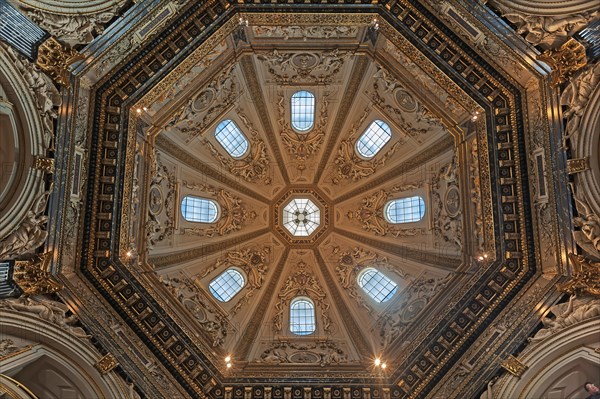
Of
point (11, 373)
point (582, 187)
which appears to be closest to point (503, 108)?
point (582, 187)

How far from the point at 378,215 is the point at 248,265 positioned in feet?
17.3

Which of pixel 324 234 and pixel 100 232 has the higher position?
pixel 324 234

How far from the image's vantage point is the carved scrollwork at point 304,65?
54.5 ft

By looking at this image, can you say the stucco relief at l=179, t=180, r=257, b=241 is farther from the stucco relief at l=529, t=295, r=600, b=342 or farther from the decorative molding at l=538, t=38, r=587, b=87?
the decorative molding at l=538, t=38, r=587, b=87

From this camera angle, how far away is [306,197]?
2183 centimetres

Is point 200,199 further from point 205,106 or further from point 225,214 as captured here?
point 205,106

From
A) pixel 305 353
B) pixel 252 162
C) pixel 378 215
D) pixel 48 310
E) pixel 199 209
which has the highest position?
pixel 252 162

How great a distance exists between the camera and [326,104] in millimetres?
19516

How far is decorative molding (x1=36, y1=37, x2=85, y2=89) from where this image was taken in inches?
508

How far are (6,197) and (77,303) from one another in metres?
3.28

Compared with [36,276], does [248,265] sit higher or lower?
higher

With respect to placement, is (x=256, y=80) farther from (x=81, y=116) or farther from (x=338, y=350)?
(x=338, y=350)

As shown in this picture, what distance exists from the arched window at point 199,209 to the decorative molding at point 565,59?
40.2 ft

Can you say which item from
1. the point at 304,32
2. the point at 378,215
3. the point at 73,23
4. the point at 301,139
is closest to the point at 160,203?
the point at 301,139
